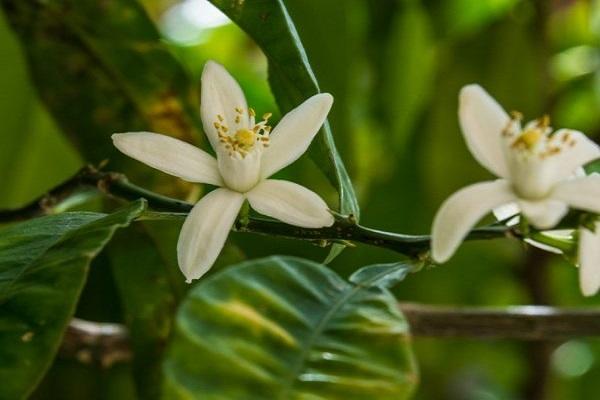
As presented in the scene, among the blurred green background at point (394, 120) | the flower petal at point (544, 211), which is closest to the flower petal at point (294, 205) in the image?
the flower petal at point (544, 211)

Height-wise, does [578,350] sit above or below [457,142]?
below

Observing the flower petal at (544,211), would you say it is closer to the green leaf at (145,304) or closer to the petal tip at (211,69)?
the petal tip at (211,69)

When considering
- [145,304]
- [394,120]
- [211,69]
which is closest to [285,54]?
[211,69]

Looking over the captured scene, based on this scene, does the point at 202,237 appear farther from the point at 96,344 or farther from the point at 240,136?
the point at 96,344

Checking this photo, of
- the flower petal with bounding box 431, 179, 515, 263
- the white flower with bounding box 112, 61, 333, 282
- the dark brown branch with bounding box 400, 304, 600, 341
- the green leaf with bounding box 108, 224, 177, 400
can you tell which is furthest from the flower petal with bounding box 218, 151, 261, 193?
the dark brown branch with bounding box 400, 304, 600, 341

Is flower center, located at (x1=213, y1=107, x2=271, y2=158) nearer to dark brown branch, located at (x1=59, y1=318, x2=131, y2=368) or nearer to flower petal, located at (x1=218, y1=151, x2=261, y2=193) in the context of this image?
flower petal, located at (x1=218, y1=151, x2=261, y2=193)

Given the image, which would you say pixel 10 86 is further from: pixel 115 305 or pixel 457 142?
pixel 457 142

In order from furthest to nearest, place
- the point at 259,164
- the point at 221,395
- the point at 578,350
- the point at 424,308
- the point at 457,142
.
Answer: the point at 578,350 → the point at 457,142 → the point at 424,308 → the point at 259,164 → the point at 221,395

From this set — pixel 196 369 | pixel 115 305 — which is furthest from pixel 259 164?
pixel 115 305
